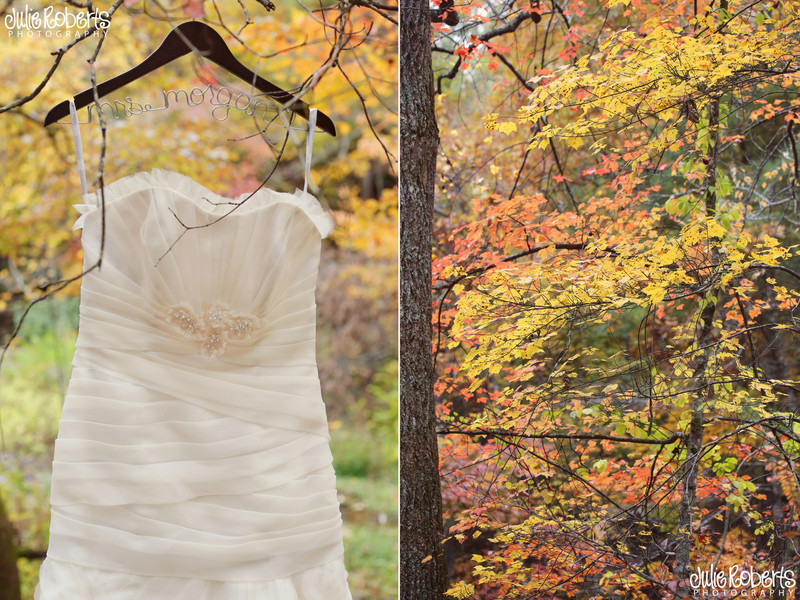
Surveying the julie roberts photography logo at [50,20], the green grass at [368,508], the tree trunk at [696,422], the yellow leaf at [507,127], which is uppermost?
the julie roberts photography logo at [50,20]

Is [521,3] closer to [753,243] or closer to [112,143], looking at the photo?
[753,243]

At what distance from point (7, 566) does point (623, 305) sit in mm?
2195

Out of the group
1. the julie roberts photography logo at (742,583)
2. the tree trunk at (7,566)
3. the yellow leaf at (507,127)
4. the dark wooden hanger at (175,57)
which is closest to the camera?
the dark wooden hanger at (175,57)

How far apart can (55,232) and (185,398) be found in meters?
2.43

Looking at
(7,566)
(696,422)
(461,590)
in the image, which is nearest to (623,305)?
(696,422)

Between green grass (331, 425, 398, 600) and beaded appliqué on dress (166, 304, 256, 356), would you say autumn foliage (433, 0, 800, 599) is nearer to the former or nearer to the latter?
beaded appliqué on dress (166, 304, 256, 356)

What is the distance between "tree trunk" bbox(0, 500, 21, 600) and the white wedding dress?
113 centimetres

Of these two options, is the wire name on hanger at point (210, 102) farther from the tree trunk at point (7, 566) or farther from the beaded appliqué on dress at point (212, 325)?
the tree trunk at point (7, 566)

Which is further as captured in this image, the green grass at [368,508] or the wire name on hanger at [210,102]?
the green grass at [368,508]

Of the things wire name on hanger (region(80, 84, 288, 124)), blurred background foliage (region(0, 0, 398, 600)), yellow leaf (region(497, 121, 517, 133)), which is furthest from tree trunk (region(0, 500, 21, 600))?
yellow leaf (region(497, 121, 517, 133))

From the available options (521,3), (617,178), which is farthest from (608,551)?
(521,3)

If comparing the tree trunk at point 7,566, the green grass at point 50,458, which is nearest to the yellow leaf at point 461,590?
the green grass at point 50,458

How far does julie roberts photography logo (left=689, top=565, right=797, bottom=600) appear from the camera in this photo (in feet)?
5.07

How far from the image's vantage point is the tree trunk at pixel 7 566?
2115 mm
